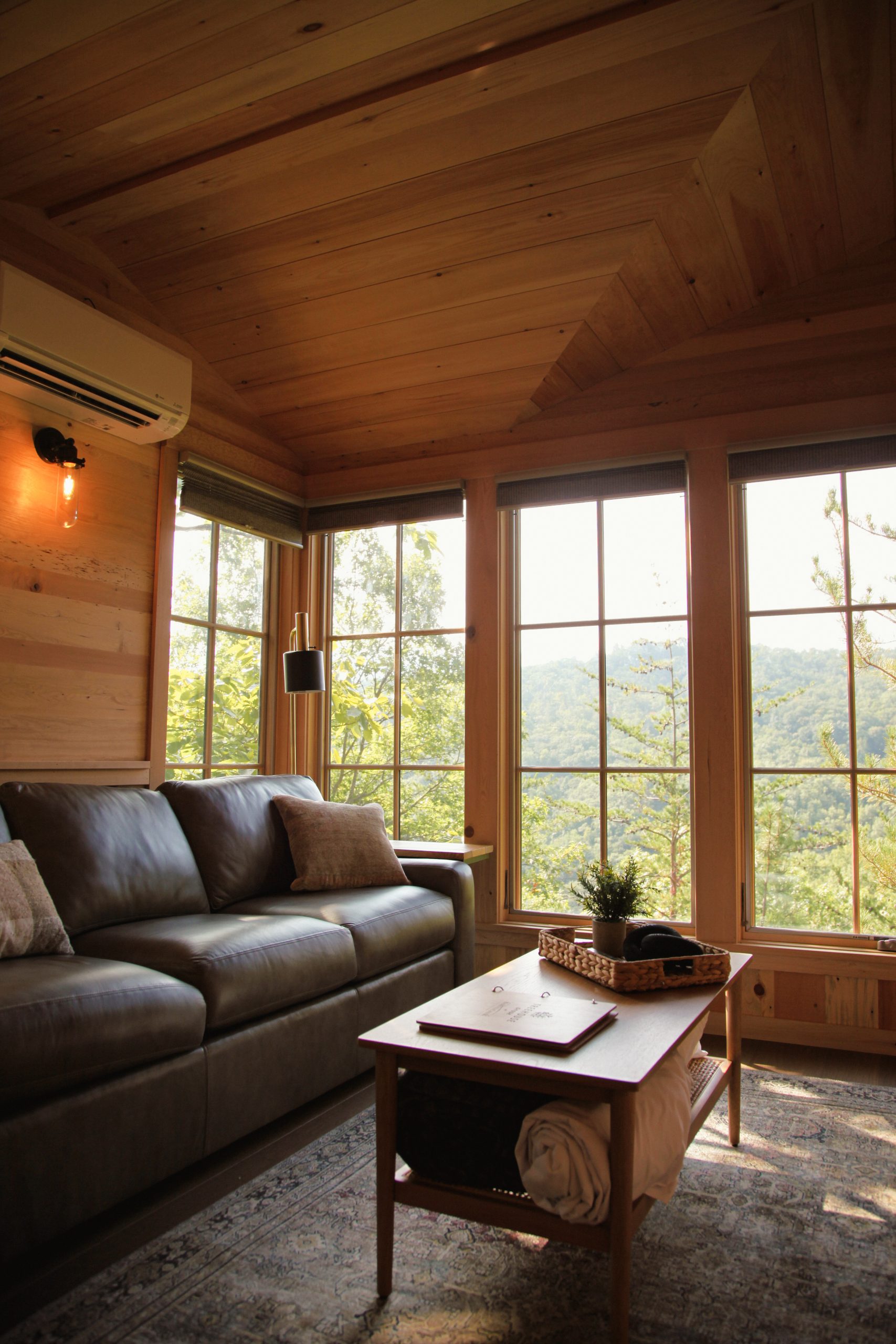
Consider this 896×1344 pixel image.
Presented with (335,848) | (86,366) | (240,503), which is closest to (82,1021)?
(335,848)

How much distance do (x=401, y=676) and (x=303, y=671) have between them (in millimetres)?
544

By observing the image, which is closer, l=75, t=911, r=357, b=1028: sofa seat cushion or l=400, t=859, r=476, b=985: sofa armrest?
l=75, t=911, r=357, b=1028: sofa seat cushion

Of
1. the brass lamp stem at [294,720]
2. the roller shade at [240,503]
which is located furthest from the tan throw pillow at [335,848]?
the roller shade at [240,503]

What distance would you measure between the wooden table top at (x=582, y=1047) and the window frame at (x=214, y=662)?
6.86 ft

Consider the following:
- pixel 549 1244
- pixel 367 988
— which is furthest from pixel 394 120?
pixel 549 1244

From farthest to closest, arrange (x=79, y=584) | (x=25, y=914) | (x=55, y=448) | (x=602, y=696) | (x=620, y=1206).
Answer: (x=602, y=696), (x=79, y=584), (x=55, y=448), (x=25, y=914), (x=620, y=1206)

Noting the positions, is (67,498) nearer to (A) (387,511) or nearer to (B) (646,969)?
(A) (387,511)

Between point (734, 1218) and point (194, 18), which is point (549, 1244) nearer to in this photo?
point (734, 1218)

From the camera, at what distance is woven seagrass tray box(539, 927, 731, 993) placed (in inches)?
78.3

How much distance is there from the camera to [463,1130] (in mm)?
1607

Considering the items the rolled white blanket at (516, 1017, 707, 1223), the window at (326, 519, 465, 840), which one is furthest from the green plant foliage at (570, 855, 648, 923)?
the window at (326, 519, 465, 840)

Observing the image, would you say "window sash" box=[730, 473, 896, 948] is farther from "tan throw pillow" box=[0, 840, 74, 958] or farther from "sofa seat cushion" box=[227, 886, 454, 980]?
"tan throw pillow" box=[0, 840, 74, 958]

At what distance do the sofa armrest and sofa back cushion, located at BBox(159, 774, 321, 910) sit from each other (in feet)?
1.48

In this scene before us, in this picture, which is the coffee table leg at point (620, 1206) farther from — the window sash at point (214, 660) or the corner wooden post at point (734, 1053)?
the window sash at point (214, 660)
